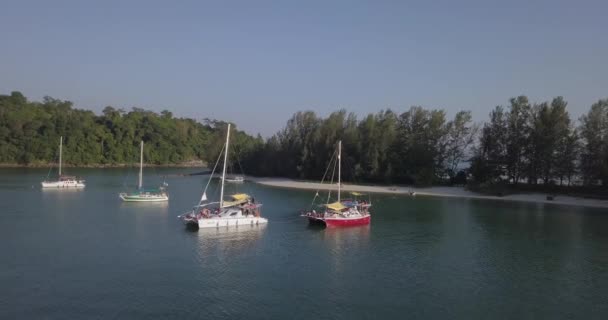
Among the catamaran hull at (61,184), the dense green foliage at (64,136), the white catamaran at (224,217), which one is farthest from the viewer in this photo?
the dense green foliage at (64,136)

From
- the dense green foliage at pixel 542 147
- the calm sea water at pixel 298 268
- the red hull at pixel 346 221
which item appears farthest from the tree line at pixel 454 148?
the red hull at pixel 346 221

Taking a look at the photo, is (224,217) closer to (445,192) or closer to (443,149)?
(445,192)

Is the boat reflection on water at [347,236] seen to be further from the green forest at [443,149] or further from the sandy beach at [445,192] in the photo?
the green forest at [443,149]

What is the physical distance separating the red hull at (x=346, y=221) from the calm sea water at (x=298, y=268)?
1059 mm

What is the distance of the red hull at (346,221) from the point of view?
172ft

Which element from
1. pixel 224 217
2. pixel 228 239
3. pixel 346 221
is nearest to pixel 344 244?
pixel 346 221

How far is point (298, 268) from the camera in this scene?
35812 millimetres

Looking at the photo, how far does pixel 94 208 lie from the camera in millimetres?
64188

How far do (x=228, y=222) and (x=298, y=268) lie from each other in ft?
55.4

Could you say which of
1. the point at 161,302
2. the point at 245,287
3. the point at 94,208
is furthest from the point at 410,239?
the point at 94,208

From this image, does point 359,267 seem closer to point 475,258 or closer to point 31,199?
point 475,258

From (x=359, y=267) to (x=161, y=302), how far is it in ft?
50.4

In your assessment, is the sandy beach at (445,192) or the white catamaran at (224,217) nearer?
the white catamaran at (224,217)

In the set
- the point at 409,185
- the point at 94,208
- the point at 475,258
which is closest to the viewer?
the point at 475,258
